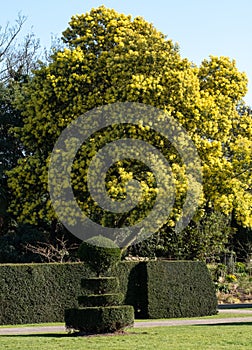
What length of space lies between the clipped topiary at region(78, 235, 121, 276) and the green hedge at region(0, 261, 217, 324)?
12.8 ft

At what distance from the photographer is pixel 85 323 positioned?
17.1 m

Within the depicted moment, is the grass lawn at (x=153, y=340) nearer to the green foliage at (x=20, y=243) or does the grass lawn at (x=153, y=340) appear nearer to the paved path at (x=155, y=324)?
the paved path at (x=155, y=324)

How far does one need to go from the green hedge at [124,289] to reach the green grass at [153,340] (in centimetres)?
385

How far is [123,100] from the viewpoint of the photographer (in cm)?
2550

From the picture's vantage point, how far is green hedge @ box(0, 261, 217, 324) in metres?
20.9

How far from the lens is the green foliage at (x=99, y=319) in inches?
673

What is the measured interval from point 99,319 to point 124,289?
5.50m

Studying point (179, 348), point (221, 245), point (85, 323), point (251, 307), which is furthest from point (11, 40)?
point (179, 348)

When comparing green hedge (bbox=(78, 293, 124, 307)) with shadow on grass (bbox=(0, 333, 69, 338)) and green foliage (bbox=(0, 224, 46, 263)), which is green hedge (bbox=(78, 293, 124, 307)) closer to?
shadow on grass (bbox=(0, 333, 69, 338))

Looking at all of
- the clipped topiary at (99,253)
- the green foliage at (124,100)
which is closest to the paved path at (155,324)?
the clipped topiary at (99,253)

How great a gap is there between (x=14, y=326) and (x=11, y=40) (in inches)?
975

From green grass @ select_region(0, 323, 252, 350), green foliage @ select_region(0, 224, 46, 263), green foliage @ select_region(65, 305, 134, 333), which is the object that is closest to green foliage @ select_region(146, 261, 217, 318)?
green grass @ select_region(0, 323, 252, 350)

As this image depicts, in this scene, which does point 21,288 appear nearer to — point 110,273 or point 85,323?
point 110,273

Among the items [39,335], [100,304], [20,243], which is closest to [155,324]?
[100,304]
